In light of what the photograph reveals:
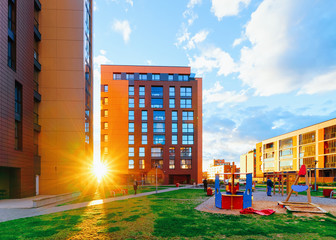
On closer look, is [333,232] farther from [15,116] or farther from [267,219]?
[15,116]

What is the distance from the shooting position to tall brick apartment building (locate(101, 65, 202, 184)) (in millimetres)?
58844

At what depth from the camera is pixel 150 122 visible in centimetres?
6022

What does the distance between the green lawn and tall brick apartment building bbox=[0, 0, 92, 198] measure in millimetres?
15631

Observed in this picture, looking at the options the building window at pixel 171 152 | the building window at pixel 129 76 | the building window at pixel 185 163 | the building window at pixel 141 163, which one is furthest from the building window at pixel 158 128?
the building window at pixel 129 76

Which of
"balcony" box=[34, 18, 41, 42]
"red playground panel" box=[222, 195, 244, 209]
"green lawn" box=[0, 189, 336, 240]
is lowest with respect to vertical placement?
"red playground panel" box=[222, 195, 244, 209]

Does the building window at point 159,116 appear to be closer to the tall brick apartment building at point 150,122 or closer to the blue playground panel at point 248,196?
the tall brick apartment building at point 150,122

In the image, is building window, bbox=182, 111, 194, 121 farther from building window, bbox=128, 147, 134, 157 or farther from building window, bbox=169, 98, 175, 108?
building window, bbox=128, 147, 134, 157

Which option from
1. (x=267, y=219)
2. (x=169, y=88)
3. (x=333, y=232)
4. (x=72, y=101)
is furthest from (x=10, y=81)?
(x=169, y=88)

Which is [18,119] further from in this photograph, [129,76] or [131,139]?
[129,76]

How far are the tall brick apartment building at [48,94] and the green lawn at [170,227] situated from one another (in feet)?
51.3

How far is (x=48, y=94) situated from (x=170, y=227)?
2628 cm

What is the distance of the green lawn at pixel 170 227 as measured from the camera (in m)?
8.43

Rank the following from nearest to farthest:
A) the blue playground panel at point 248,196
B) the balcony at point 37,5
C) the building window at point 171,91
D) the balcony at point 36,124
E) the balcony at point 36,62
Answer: the blue playground panel at point 248,196 < the balcony at point 36,124 < the balcony at point 36,62 < the balcony at point 37,5 < the building window at point 171,91

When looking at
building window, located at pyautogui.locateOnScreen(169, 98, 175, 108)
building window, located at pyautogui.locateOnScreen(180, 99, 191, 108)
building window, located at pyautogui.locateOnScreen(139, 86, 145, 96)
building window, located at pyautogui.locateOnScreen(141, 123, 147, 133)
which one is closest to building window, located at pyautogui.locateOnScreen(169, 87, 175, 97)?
building window, located at pyautogui.locateOnScreen(169, 98, 175, 108)
